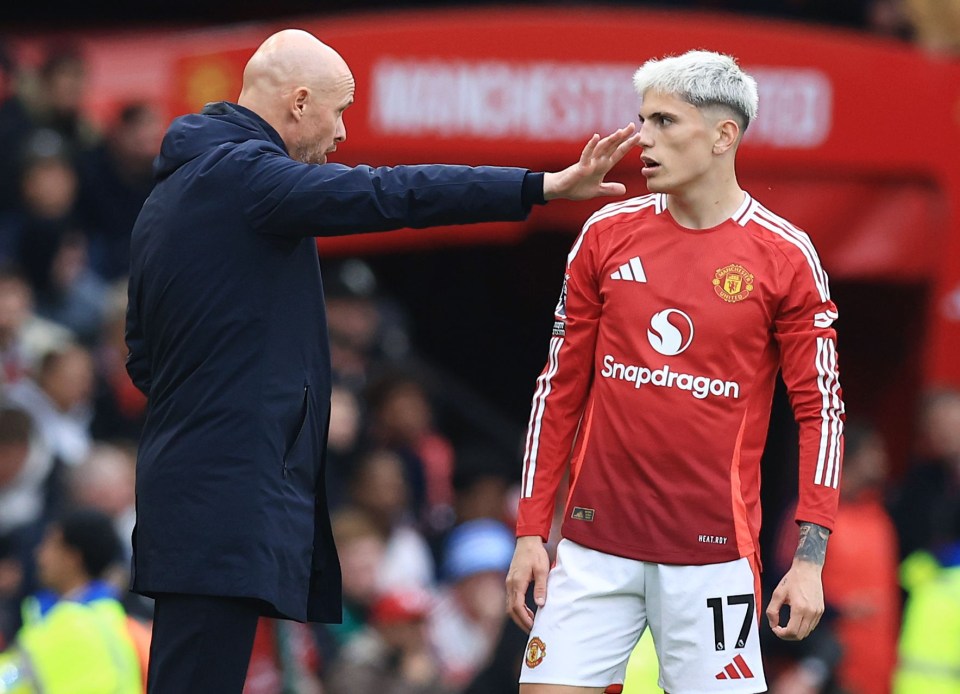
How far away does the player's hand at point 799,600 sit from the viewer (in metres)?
4.61

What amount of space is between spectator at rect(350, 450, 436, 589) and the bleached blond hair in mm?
4546

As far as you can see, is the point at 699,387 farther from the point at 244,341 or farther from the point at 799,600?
the point at 244,341

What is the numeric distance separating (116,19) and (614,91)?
6.14 meters

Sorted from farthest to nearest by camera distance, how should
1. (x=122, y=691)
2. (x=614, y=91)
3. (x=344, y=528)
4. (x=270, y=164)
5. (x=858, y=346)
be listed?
(x=858, y=346), (x=614, y=91), (x=344, y=528), (x=122, y=691), (x=270, y=164)

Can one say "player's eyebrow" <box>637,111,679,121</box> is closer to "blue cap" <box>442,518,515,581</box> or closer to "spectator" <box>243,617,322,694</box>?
"spectator" <box>243,617,322,694</box>

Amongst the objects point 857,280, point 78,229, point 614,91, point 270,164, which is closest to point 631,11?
point 614,91

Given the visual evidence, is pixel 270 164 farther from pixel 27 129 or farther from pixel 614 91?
pixel 27 129

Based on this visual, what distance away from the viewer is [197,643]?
178 inches

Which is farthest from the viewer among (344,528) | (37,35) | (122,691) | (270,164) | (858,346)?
(37,35)

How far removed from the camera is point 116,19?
1469cm

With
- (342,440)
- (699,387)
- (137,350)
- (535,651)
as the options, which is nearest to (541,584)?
(535,651)

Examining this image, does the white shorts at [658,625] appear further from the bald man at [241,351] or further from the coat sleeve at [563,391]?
the bald man at [241,351]

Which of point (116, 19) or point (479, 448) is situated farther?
point (116, 19)

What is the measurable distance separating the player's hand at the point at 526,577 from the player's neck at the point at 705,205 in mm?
917
